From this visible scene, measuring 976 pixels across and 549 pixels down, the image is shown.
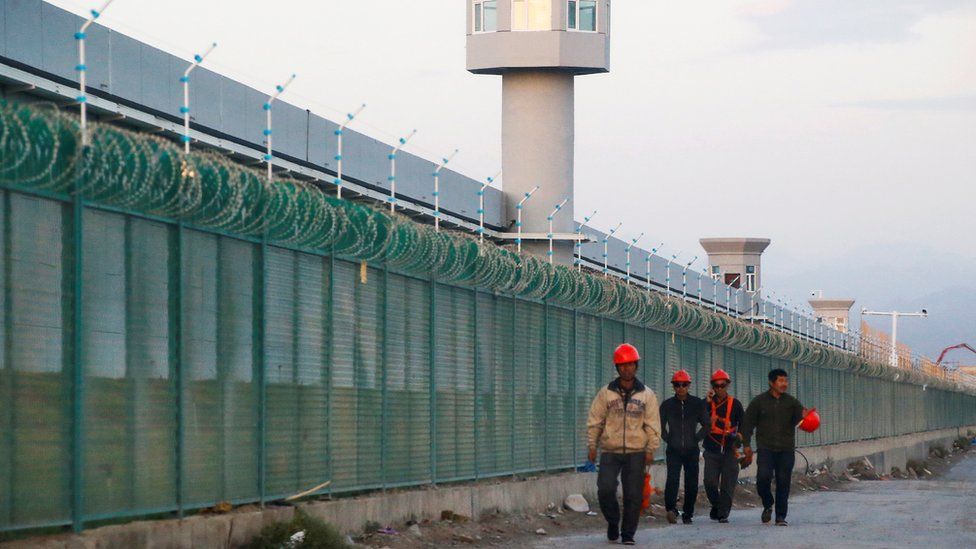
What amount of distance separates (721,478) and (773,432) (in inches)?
36.5

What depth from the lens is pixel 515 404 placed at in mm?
18094

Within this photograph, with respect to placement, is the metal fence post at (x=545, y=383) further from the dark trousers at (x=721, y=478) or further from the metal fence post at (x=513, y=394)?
the dark trousers at (x=721, y=478)

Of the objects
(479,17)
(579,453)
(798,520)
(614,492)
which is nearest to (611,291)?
(579,453)

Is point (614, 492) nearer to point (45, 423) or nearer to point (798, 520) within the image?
point (798, 520)

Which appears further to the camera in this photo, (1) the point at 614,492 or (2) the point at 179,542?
(1) the point at 614,492

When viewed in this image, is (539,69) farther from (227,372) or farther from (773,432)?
(227,372)

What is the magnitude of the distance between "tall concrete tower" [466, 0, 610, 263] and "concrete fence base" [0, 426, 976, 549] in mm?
17428

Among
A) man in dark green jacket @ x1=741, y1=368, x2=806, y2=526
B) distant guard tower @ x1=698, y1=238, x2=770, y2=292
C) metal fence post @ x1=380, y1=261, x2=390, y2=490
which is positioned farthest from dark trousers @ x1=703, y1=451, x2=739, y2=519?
distant guard tower @ x1=698, y1=238, x2=770, y2=292

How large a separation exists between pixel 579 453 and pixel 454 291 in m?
5.00

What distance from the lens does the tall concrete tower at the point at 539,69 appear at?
38.7 m

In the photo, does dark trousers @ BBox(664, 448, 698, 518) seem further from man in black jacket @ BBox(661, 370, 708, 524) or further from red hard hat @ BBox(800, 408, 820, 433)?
red hard hat @ BBox(800, 408, 820, 433)

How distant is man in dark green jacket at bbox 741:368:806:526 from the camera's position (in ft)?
56.7

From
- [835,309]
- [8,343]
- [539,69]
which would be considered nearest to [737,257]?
[835,309]

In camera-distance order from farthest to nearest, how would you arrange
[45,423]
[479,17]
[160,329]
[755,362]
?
[479,17], [755,362], [160,329], [45,423]
